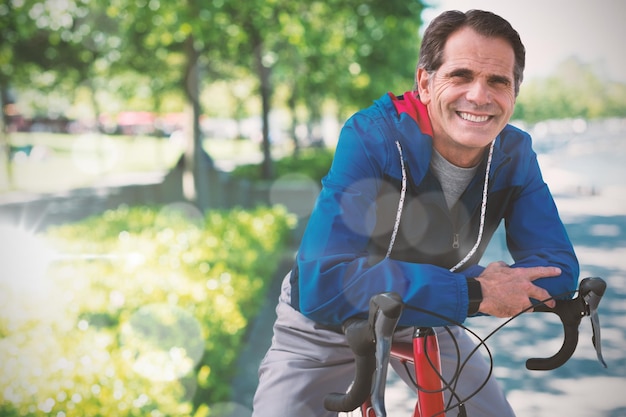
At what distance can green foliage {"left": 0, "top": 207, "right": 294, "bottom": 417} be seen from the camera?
3.29 meters

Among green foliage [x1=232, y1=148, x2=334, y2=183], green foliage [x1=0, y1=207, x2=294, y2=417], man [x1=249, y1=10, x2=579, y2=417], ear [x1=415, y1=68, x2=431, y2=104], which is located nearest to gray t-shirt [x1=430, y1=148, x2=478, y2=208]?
man [x1=249, y1=10, x2=579, y2=417]

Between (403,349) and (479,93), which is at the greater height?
(479,93)

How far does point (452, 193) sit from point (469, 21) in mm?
484

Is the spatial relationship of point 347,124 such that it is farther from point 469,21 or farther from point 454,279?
point 454,279

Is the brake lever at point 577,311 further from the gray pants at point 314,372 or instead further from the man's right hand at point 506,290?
the gray pants at point 314,372

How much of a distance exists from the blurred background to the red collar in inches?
51.7

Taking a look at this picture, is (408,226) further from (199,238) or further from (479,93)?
(199,238)

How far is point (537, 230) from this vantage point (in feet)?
6.14

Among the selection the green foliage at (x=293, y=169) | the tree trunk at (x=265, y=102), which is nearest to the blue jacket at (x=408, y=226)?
the tree trunk at (x=265, y=102)

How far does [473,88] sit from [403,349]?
76 cm

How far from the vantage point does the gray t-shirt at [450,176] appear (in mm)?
1850

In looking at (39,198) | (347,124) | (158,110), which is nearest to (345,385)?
(347,124)

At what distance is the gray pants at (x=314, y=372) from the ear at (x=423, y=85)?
2.50 feet

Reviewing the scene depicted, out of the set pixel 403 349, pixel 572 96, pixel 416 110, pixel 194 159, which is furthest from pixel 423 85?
pixel 194 159
